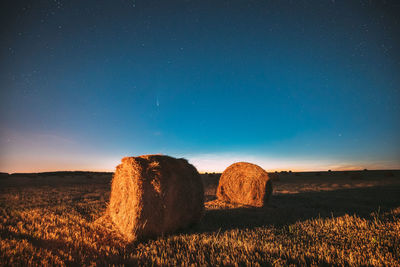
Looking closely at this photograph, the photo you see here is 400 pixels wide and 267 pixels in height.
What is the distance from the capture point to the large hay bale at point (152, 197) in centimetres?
491

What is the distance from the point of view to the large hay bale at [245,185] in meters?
9.77

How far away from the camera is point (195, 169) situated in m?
6.35

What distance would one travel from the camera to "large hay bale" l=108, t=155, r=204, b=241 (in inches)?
193

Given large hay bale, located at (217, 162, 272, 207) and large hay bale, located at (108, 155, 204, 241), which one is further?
large hay bale, located at (217, 162, 272, 207)

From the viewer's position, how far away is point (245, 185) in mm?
10320

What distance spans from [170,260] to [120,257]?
101 cm

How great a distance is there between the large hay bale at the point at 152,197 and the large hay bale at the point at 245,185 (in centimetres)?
489

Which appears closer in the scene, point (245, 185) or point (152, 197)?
Result: point (152, 197)

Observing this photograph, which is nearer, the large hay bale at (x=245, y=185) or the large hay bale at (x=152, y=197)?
the large hay bale at (x=152, y=197)

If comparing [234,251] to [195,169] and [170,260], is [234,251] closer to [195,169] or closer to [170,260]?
[170,260]

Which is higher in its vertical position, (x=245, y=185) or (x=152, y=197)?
(x=152, y=197)

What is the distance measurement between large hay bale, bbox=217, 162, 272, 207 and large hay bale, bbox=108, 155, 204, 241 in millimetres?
4894

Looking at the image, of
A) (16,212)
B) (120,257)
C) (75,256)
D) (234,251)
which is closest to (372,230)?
(234,251)

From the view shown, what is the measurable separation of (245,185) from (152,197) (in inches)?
258
